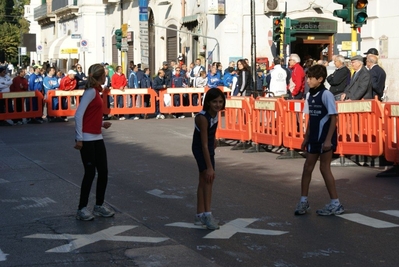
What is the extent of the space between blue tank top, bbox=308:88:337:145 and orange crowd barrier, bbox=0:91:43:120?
18587 mm

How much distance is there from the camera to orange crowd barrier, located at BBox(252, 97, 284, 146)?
657 inches

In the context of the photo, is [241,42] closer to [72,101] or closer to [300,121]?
[72,101]

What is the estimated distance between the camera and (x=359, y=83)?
15.5 metres

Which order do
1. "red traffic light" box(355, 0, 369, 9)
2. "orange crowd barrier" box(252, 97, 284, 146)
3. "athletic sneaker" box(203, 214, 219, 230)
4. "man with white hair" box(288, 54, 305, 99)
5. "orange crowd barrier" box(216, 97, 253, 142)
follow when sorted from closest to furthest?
"athletic sneaker" box(203, 214, 219, 230)
"orange crowd barrier" box(252, 97, 284, 146)
"orange crowd barrier" box(216, 97, 253, 142)
"red traffic light" box(355, 0, 369, 9)
"man with white hair" box(288, 54, 305, 99)

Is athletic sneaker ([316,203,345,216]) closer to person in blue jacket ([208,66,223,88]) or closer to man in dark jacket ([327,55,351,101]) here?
man in dark jacket ([327,55,351,101])

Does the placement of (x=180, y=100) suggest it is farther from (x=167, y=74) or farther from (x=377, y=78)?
(x=377, y=78)

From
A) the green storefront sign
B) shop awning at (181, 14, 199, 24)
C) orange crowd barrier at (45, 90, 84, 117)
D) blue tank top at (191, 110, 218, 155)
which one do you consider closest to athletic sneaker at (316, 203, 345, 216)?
blue tank top at (191, 110, 218, 155)

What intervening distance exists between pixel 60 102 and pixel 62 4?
133 ft

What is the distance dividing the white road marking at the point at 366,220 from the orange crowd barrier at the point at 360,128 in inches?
169

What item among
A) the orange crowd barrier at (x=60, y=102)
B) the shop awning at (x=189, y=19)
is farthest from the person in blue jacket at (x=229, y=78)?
the shop awning at (x=189, y=19)

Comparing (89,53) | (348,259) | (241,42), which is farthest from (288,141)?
(89,53)

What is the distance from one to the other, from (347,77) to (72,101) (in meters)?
14.1

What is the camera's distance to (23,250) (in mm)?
8305

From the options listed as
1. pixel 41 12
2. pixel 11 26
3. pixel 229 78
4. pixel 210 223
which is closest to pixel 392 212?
pixel 210 223
